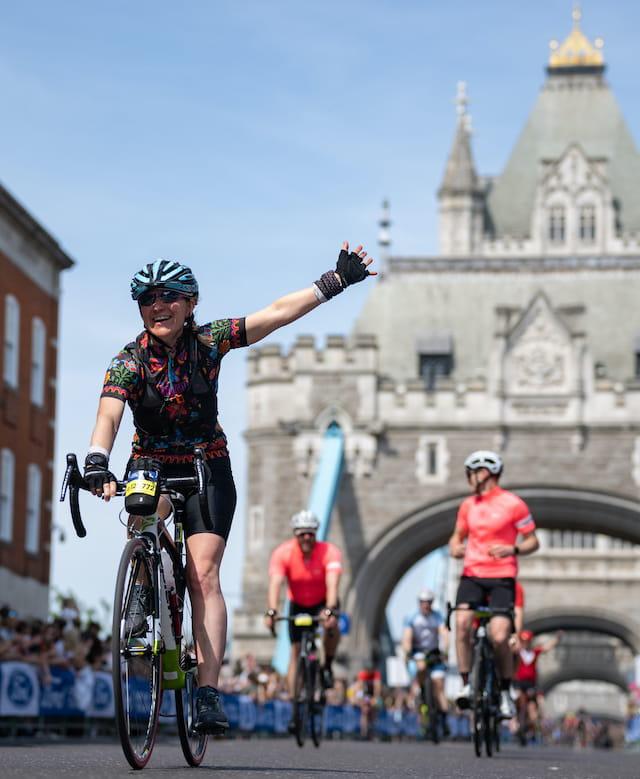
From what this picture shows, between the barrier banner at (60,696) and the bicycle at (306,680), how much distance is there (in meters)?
4.75

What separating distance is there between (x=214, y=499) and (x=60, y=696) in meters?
10.6

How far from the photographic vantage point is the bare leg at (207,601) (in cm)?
745

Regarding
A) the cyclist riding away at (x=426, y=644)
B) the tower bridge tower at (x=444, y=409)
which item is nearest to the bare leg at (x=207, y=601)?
the cyclist riding away at (x=426, y=644)

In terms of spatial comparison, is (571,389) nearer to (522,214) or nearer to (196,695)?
(522,214)

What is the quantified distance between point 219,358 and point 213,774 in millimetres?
1684

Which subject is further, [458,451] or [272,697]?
[458,451]

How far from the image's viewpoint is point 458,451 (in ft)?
152

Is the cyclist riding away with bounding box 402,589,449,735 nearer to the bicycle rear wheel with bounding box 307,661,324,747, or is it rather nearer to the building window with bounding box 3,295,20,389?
the bicycle rear wheel with bounding box 307,661,324,747

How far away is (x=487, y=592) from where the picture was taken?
11547mm

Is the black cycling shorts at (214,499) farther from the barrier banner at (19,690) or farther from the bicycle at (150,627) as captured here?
the barrier banner at (19,690)

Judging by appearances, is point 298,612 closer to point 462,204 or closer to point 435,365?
point 435,365

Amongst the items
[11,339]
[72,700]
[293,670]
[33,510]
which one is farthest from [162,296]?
[33,510]

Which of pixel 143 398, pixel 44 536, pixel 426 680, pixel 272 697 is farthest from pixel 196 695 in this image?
pixel 44 536

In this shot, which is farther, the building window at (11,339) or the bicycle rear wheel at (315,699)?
the building window at (11,339)
